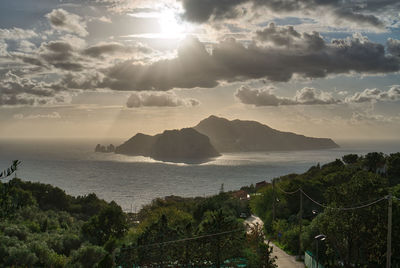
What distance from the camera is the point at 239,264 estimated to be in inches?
1201

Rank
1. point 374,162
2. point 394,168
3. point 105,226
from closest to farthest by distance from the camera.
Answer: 1. point 105,226
2. point 394,168
3. point 374,162

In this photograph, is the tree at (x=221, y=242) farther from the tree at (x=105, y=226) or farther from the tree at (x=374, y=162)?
the tree at (x=374, y=162)

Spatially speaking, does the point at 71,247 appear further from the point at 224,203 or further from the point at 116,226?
the point at 224,203

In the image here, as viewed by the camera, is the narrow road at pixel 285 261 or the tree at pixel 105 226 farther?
the tree at pixel 105 226

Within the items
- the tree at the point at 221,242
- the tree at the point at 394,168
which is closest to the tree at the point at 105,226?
the tree at the point at 221,242

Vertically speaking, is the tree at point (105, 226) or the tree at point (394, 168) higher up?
the tree at point (394, 168)

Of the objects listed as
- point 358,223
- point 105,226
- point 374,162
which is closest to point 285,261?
point 358,223

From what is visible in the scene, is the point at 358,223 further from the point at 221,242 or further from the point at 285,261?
the point at 285,261

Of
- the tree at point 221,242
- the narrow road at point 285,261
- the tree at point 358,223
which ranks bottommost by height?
the narrow road at point 285,261

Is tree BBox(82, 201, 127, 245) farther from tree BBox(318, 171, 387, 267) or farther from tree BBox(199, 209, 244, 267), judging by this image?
tree BBox(318, 171, 387, 267)

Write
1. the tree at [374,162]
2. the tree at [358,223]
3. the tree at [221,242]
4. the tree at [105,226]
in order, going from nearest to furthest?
the tree at [358,223]
the tree at [221,242]
the tree at [105,226]
the tree at [374,162]

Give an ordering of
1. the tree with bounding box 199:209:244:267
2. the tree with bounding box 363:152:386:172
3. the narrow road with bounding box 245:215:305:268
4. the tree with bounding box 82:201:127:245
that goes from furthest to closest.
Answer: the tree with bounding box 363:152:386:172, the tree with bounding box 82:201:127:245, the narrow road with bounding box 245:215:305:268, the tree with bounding box 199:209:244:267

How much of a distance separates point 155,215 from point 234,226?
1158 inches

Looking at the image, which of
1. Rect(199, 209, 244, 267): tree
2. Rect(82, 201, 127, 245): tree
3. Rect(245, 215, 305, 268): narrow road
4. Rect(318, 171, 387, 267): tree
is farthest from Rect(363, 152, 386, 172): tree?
Rect(199, 209, 244, 267): tree
